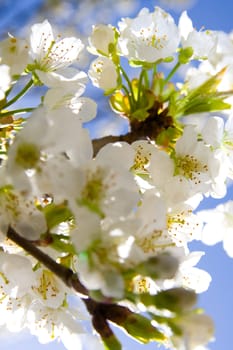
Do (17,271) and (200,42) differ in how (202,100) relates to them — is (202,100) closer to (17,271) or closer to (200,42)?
(200,42)

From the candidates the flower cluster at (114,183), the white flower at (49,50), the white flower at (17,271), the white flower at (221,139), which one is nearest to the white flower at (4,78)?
the flower cluster at (114,183)

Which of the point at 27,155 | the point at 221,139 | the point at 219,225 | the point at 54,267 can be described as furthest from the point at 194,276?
the point at 27,155

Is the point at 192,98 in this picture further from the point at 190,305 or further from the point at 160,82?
the point at 190,305

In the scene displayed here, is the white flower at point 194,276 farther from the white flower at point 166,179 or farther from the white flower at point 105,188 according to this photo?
the white flower at point 105,188

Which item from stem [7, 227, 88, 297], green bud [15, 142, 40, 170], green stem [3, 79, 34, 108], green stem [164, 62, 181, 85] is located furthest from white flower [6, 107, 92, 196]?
green stem [164, 62, 181, 85]

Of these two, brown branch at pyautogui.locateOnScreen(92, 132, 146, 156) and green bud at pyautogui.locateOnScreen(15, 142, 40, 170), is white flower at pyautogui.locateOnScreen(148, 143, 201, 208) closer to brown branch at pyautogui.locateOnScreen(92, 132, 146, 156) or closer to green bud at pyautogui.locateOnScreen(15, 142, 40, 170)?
brown branch at pyautogui.locateOnScreen(92, 132, 146, 156)

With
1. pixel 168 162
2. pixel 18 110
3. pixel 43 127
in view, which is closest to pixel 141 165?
pixel 168 162

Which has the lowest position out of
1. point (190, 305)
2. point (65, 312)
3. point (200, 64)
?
point (65, 312)
